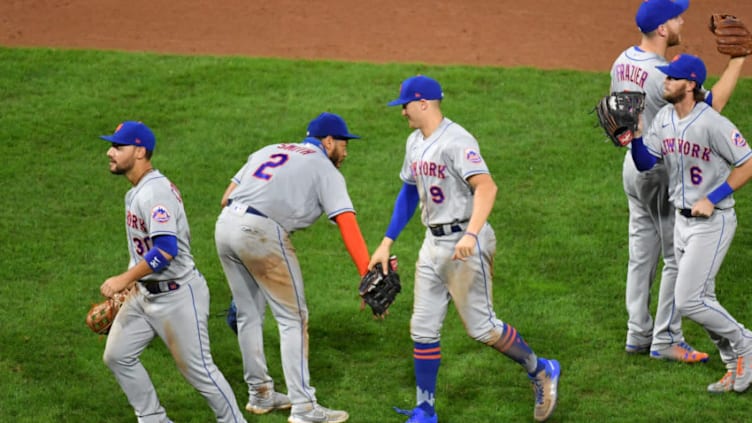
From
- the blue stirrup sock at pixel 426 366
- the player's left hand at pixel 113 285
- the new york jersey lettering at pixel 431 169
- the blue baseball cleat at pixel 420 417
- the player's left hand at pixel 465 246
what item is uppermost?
the new york jersey lettering at pixel 431 169

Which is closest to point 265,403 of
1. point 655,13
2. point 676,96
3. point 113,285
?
point 113,285

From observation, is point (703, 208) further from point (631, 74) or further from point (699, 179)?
point (631, 74)

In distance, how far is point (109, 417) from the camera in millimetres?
7551

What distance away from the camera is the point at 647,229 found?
816 cm

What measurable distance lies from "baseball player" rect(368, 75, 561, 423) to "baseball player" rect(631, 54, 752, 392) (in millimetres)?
1158

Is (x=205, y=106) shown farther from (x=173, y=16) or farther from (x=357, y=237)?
(x=357, y=237)

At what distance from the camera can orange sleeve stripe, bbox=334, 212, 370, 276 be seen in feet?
23.2

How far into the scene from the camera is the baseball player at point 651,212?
7914 millimetres

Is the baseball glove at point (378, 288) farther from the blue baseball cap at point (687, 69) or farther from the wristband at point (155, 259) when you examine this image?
the blue baseball cap at point (687, 69)

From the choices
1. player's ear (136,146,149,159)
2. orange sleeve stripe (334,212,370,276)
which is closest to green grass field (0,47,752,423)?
orange sleeve stripe (334,212,370,276)

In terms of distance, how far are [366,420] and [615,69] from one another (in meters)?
2.98

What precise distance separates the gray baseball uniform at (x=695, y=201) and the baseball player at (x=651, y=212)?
42 centimetres

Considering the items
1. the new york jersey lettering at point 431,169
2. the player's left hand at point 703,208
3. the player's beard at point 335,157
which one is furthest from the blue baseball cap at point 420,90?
the player's left hand at point 703,208

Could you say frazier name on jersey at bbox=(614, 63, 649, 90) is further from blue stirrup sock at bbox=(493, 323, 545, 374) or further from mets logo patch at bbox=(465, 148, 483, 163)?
blue stirrup sock at bbox=(493, 323, 545, 374)
